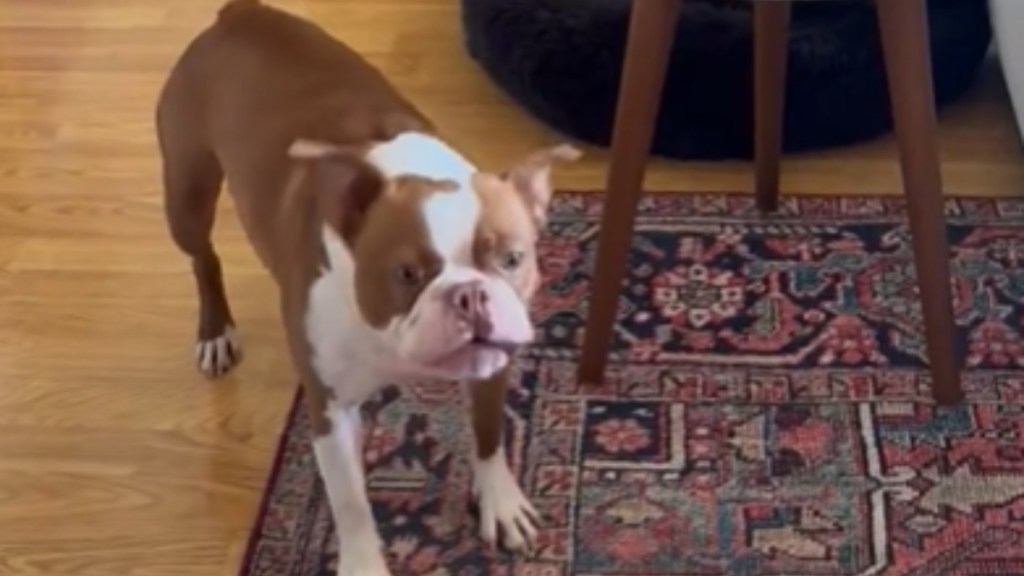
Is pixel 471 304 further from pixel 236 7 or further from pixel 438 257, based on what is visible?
pixel 236 7

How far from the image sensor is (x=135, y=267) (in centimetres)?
220

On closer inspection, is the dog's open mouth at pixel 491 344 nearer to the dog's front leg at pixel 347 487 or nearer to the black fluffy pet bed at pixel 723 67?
the dog's front leg at pixel 347 487

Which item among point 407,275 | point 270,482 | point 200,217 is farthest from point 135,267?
point 407,275

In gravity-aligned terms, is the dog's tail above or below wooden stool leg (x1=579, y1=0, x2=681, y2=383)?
above

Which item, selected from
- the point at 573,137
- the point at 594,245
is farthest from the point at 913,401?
the point at 573,137

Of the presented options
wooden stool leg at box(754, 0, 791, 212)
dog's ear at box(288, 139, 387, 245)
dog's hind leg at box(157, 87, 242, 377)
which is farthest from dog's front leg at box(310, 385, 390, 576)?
wooden stool leg at box(754, 0, 791, 212)

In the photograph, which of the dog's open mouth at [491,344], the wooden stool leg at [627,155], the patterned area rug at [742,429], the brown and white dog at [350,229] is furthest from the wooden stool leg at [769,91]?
the dog's open mouth at [491,344]

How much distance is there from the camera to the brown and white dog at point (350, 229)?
1.40 m

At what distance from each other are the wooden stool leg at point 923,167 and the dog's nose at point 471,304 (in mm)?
557

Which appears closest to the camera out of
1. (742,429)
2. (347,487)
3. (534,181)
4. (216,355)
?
(534,181)

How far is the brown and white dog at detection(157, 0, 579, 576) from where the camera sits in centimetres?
140

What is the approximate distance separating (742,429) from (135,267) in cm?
78

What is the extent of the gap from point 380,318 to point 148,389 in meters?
0.65

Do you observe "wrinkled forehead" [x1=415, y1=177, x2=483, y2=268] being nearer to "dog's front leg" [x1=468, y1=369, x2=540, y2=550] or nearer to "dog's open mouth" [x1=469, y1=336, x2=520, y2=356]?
"dog's open mouth" [x1=469, y1=336, x2=520, y2=356]
